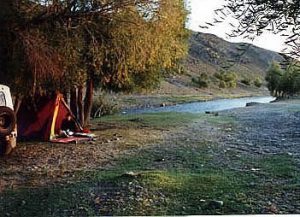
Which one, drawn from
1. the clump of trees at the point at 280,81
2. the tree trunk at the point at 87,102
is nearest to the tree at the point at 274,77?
the clump of trees at the point at 280,81

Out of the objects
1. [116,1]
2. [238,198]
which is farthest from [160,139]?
[238,198]

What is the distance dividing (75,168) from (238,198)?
3.74 feet

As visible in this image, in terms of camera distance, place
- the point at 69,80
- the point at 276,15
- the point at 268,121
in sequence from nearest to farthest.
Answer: the point at 276,15 < the point at 69,80 < the point at 268,121

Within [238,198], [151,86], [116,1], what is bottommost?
[238,198]

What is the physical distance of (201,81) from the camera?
2787 millimetres

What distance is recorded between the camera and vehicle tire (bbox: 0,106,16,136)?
289cm

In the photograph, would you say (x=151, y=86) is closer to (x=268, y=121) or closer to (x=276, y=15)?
(x=268, y=121)

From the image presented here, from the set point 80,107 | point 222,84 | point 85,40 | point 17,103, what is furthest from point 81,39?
point 80,107

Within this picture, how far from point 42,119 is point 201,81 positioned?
2238 mm

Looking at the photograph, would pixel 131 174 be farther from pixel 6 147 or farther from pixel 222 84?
pixel 6 147

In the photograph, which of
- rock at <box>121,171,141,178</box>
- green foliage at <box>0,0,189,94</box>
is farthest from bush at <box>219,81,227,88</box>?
rock at <box>121,171,141,178</box>

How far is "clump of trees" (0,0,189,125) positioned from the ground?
57 centimetres

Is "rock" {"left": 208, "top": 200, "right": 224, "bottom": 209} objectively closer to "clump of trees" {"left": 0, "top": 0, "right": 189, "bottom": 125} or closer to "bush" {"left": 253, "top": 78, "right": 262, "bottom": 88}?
"bush" {"left": 253, "top": 78, "right": 262, "bottom": 88}

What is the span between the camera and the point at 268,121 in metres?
4.74
